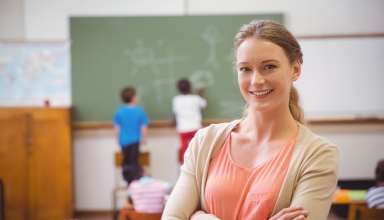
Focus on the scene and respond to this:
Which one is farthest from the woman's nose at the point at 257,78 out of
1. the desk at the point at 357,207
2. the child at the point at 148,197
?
the child at the point at 148,197

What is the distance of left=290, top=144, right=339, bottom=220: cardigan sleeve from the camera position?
3.88 feet

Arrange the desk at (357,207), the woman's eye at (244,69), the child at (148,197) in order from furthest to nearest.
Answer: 1. the child at (148,197)
2. the desk at (357,207)
3. the woman's eye at (244,69)

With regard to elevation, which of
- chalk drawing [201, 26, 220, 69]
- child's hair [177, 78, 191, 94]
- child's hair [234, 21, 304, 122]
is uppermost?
chalk drawing [201, 26, 220, 69]

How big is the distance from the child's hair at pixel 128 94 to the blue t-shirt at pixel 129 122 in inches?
4.1

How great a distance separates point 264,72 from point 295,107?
0.23m

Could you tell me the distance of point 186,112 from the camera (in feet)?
16.3

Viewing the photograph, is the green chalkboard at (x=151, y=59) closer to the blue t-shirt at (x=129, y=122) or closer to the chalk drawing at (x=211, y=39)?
the chalk drawing at (x=211, y=39)

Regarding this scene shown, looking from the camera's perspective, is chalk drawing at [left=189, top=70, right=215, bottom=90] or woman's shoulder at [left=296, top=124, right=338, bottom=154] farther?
chalk drawing at [left=189, top=70, right=215, bottom=90]

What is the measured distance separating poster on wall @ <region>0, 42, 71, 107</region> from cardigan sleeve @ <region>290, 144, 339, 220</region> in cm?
437

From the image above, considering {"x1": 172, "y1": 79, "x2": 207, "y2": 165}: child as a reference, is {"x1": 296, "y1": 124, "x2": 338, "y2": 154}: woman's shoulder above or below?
above

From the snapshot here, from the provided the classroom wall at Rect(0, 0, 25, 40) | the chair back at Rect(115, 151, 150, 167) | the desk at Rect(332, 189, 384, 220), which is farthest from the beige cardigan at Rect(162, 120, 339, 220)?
the classroom wall at Rect(0, 0, 25, 40)

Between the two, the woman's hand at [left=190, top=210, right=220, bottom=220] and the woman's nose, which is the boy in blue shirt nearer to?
the woman's hand at [left=190, top=210, right=220, bottom=220]

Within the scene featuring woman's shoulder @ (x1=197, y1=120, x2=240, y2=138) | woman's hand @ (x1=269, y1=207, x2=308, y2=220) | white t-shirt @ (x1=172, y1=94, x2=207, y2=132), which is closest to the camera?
woman's hand @ (x1=269, y1=207, x2=308, y2=220)

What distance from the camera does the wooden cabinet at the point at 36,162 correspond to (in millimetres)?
4824
